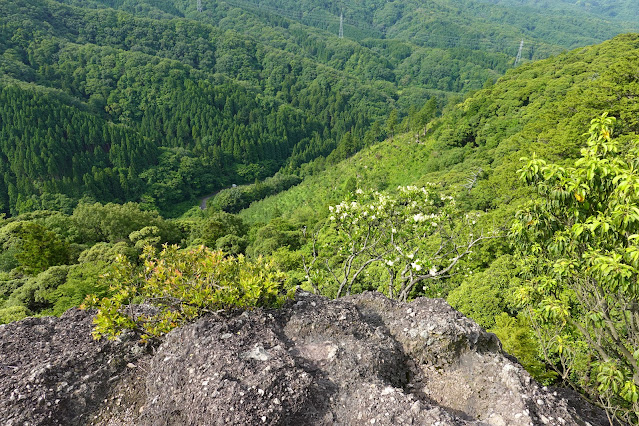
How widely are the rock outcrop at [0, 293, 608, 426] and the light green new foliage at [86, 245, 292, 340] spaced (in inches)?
13.0

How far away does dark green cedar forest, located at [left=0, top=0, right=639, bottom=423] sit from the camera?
6168mm

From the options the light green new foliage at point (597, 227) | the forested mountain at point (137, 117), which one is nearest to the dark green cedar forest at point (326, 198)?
the light green new foliage at point (597, 227)

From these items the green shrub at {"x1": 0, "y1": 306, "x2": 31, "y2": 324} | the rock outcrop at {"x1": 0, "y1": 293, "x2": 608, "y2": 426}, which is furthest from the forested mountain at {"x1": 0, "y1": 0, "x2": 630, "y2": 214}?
the rock outcrop at {"x1": 0, "y1": 293, "x2": 608, "y2": 426}

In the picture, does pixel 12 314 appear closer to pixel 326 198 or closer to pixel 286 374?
pixel 286 374

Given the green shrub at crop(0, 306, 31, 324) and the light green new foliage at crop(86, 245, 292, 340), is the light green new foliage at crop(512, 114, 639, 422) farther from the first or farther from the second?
the green shrub at crop(0, 306, 31, 324)

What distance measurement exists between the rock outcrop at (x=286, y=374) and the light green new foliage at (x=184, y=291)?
0.33 metres

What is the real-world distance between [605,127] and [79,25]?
23944cm

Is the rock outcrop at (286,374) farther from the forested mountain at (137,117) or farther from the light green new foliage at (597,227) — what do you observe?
the forested mountain at (137,117)

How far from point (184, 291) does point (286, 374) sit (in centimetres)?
257

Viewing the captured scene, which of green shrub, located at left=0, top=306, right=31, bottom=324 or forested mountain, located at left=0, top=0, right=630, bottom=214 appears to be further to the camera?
forested mountain, located at left=0, top=0, right=630, bottom=214

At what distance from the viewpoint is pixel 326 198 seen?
57.2 meters

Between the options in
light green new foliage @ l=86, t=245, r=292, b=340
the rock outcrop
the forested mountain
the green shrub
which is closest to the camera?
the rock outcrop

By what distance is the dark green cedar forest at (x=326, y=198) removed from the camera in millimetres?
6168

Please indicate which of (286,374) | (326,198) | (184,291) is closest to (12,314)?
(184,291)
